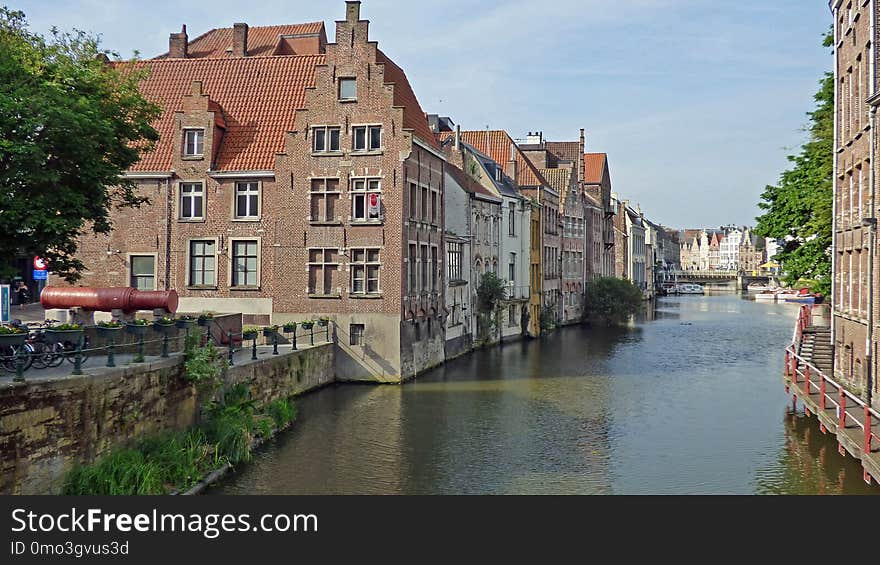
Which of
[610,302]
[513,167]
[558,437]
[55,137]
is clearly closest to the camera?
[55,137]

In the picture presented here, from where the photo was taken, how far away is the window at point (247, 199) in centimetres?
3709

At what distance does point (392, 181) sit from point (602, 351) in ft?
68.2

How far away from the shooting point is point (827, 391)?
1032 inches

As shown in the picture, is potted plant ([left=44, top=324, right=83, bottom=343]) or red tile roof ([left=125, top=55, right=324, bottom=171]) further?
red tile roof ([left=125, top=55, right=324, bottom=171])

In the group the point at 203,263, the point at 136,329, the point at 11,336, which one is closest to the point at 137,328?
the point at 136,329

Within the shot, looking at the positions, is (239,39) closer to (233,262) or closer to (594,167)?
(233,262)

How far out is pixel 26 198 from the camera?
69.1 feet

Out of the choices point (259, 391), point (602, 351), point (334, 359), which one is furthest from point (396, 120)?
point (602, 351)

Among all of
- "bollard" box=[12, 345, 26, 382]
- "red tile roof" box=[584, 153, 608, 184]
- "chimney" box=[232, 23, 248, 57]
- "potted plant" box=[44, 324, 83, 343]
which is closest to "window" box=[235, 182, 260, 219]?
"chimney" box=[232, 23, 248, 57]

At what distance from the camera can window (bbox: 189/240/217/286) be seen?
37781mm

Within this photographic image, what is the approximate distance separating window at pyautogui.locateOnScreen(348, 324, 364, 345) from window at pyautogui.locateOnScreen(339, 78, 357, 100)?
931cm

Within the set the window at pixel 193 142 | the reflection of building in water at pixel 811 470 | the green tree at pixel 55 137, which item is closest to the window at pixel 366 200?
the window at pixel 193 142

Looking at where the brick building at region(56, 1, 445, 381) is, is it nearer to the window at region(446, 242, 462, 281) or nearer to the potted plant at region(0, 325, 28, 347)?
the window at region(446, 242, 462, 281)

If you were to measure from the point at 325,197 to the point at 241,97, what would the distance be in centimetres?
776
